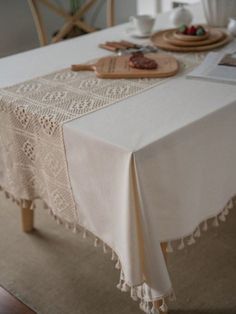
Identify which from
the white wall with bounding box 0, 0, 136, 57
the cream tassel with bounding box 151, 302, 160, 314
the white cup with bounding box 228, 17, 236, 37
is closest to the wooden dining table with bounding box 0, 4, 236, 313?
the cream tassel with bounding box 151, 302, 160, 314

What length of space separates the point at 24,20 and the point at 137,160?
2.64 metres

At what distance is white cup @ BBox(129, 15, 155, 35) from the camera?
1.75 meters

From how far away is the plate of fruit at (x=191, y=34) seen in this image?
1.60 metres

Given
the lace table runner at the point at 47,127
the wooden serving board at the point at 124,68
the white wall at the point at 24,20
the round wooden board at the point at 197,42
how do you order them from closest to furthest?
the lace table runner at the point at 47,127 < the wooden serving board at the point at 124,68 < the round wooden board at the point at 197,42 < the white wall at the point at 24,20

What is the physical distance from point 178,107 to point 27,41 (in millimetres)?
2485

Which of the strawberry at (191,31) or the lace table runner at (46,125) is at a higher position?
the strawberry at (191,31)

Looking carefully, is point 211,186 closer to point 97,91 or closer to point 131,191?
point 131,191

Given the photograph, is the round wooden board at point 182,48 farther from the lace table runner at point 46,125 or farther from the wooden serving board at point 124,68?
the lace table runner at point 46,125

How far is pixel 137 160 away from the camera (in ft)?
3.16

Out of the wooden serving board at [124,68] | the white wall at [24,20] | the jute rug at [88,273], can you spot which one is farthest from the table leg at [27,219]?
the white wall at [24,20]

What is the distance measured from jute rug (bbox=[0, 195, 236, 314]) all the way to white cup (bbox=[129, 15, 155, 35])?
2.58 feet

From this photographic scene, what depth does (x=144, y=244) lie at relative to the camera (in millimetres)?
1031

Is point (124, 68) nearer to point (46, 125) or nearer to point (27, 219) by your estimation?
point (46, 125)

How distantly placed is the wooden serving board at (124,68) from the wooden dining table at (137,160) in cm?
2
